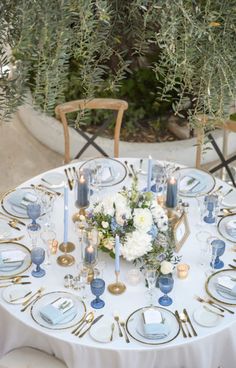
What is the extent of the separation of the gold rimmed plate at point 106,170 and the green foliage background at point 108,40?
6.08ft

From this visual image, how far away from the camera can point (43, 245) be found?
9.98 ft

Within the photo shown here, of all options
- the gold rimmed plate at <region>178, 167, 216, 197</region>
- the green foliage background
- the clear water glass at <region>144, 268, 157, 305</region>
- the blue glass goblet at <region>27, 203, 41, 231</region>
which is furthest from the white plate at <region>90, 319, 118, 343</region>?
the green foliage background

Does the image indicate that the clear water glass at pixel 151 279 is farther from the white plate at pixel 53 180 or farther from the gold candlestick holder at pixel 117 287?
the white plate at pixel 53 180

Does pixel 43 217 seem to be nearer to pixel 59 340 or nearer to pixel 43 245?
pixel 43 245

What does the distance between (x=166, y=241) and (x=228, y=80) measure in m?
1.37

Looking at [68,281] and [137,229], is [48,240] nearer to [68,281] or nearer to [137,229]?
[68,281]

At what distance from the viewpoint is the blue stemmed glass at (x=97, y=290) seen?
8.78 feet

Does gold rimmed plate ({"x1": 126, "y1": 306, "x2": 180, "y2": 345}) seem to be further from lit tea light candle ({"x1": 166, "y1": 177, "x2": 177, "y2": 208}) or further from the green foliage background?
the green foliage background

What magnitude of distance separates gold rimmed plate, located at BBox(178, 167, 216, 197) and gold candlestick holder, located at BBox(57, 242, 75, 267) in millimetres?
728

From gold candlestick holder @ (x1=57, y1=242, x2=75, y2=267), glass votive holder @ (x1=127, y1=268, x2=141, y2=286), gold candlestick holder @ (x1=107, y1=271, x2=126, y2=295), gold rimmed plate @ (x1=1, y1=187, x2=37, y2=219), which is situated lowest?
gold candlestick holder @ (x1=107, y1=271, x2=126, y2=295)

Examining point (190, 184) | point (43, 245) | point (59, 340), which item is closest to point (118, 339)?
point (59, 340)

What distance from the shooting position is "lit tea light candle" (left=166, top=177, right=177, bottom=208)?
3109mm

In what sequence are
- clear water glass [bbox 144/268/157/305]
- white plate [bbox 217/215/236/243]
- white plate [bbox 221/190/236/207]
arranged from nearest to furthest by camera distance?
1. clear water glass [bbox 144/268/157/305]
2. white plate [bbox 217/215/236/243]
3. white plate [bbox 221/190/236/207]

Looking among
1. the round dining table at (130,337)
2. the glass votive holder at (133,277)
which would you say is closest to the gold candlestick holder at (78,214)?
A: the round dining table at (130,337)
